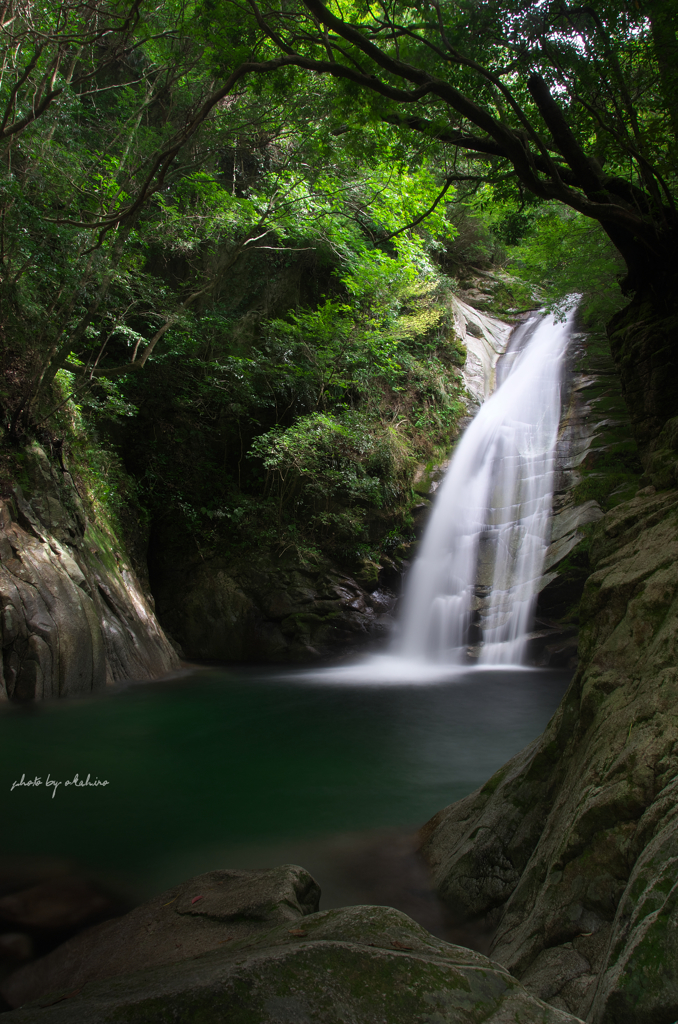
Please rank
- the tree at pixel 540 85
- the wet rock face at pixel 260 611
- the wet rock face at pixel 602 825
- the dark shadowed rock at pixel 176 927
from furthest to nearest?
the wet rock face at pixel 260 611, the tree at pixel 540 85, the dark shadowed rock at pixel 176 927, the wet rock face at pixel 602 825

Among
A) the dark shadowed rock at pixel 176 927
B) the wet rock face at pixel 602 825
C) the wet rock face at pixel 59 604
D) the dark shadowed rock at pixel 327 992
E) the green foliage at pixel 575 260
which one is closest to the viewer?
the dark shadowed rock at pixel 327 992

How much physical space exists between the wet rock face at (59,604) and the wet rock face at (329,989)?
19.4ft

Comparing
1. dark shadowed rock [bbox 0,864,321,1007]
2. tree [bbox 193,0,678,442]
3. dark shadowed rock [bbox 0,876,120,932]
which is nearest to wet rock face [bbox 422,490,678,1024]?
dark shadowed rock [bbox 0,864,321,1007]

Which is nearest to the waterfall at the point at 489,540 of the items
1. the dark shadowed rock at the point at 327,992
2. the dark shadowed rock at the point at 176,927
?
the dark shadowed rock at the point at 176,927

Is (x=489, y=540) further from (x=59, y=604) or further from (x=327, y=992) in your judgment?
(x=327, y=992)

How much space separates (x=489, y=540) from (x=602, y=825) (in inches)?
439

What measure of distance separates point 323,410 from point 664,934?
13.2 metres

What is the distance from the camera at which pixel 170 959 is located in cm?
238

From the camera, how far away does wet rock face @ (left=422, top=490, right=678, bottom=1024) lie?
5.46 feet

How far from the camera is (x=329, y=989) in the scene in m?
1.52

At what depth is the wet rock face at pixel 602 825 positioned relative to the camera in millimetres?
1663

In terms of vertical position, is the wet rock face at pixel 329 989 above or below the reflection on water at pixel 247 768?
above

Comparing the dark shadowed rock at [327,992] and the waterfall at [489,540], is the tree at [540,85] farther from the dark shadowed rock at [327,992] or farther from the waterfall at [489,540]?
the waterfall at [489,540]

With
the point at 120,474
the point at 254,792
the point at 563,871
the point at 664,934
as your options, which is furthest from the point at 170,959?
the point at 120,474
